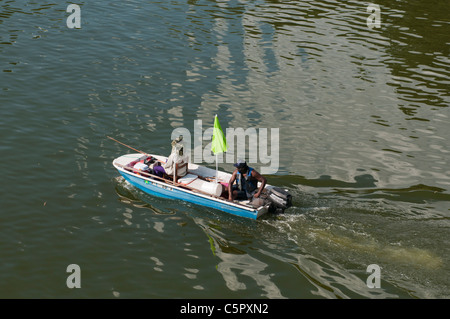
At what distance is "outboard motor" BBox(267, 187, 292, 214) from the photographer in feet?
73.2

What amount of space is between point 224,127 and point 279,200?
27.6 feet

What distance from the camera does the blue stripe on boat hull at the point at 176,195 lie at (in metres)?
22.5

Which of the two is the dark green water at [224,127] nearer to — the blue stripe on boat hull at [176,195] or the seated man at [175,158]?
the blue stripe on boat hull at [176,195]

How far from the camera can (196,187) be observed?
77.5ft

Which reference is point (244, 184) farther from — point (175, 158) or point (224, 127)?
point (224, 127)

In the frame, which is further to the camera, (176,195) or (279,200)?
(176,195)

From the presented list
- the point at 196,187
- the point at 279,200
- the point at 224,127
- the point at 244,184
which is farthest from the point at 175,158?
the point at 224,127

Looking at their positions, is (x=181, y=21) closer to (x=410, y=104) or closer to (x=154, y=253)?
(x=410, y=104)

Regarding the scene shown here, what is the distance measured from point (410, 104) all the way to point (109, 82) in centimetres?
1724

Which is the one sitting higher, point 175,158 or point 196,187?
point 175,158

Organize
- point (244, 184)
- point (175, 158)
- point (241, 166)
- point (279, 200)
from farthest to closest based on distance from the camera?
point (175, 158) < point (244, 184) < point (241, 166) < point (279, 200)

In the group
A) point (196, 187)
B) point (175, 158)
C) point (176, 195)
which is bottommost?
point (176, 195)

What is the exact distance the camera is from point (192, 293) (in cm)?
1862

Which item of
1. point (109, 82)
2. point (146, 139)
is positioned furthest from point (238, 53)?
point (146, 139)
